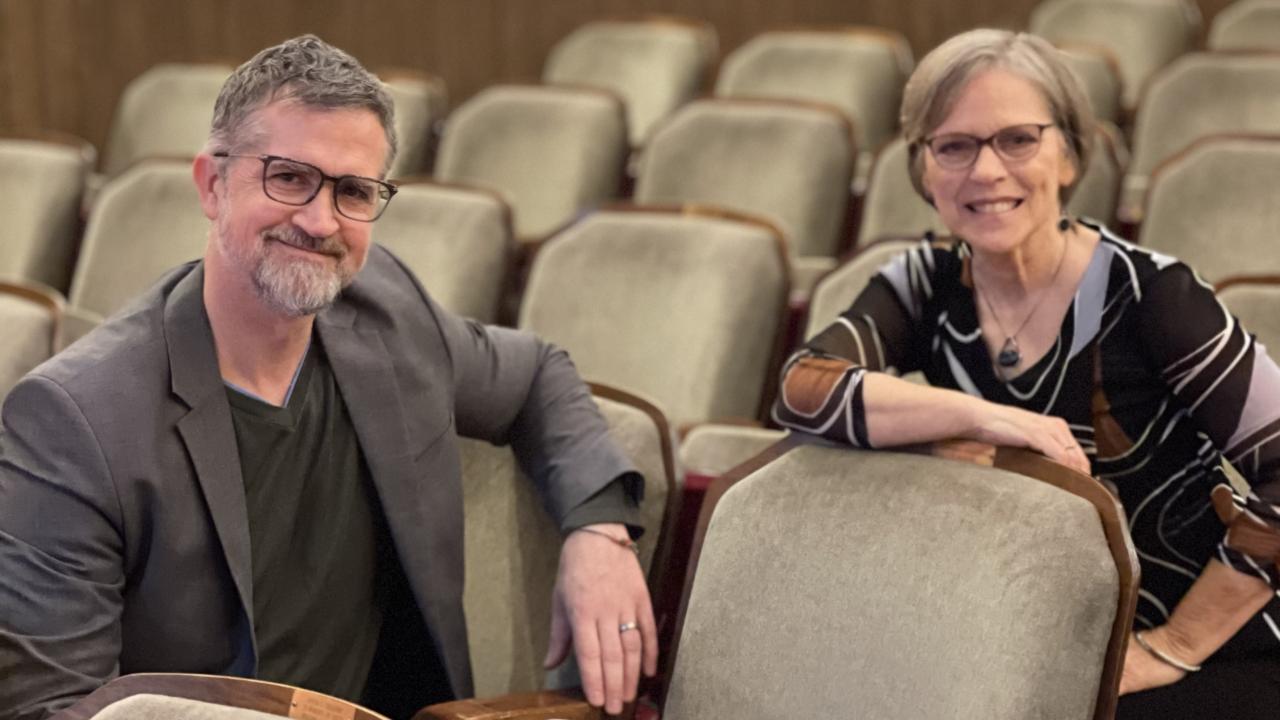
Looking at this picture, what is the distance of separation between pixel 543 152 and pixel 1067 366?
85 cm

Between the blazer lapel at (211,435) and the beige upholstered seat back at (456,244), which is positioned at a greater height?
the blazer lapel at (211,435)

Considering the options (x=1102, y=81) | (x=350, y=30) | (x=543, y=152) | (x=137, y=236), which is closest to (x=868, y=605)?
(x=137, y=236)

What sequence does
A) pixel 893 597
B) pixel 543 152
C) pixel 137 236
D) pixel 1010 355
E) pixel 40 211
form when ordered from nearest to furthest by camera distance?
pixel 893 597
pixel 1010 355
pixel 137 236
pixel 40 211
pixel 543 152

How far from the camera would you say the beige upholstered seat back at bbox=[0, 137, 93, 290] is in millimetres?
1241

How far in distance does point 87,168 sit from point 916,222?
68cm

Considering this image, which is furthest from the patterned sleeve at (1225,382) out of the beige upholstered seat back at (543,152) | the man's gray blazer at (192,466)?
the beige upholstered seat back at (543,152)

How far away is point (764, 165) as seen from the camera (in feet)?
4.11

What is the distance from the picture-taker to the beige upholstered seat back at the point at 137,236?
1.10 m

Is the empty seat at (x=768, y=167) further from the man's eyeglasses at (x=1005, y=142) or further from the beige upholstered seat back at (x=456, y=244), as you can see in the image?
the man's eyeglasses at (x=1005, y=142)

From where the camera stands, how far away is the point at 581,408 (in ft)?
2.16

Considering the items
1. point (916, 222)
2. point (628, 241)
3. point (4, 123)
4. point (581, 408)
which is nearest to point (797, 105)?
point (916, 222)

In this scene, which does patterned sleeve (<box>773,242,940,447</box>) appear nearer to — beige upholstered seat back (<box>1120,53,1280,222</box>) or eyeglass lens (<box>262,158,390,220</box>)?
eyeglass lens (<box>262,158,390,220</box>)

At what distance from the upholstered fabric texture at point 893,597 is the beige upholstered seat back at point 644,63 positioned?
1176mm

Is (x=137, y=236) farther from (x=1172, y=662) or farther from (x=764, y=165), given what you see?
(x=1172, y=662)
